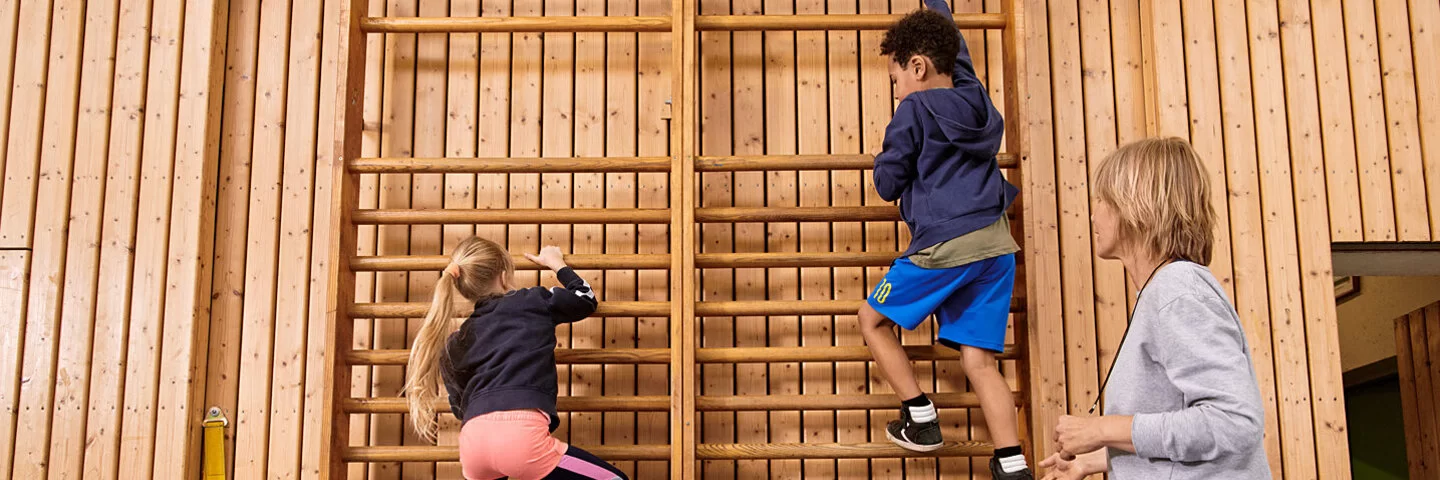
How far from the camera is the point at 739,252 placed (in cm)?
372

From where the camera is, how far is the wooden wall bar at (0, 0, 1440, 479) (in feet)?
12.0

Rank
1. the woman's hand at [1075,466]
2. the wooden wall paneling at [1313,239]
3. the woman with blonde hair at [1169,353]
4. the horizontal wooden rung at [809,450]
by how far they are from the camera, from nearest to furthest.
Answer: the woman with blonde hair at [1169,353] < the woman's hand at [1075,466] < the horizontal wooden rung at [809,450] < the wooden wall paneling at [1313,239]

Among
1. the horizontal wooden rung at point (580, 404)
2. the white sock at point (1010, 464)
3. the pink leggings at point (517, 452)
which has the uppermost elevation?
the horizontal wooden rung at point (580, 404)

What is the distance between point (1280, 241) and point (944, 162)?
1449 mm

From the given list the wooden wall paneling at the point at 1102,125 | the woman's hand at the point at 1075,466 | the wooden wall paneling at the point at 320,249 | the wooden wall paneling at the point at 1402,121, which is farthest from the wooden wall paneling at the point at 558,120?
the wooden wall paneling at the point at 1402,121

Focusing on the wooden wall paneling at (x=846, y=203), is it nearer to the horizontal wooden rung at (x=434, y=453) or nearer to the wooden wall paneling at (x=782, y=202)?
the wooden wall paneling at (x=782, y=202)

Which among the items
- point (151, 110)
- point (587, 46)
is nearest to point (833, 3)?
point (587, 46)

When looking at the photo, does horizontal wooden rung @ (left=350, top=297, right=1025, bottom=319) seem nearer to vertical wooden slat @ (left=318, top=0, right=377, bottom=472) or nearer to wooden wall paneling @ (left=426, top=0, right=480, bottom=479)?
vertical wooden slat @ (left=318, top=0, right=377, bottom=472)

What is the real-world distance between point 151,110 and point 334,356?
1244mm

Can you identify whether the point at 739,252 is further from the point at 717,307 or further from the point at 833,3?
the point at 833,3

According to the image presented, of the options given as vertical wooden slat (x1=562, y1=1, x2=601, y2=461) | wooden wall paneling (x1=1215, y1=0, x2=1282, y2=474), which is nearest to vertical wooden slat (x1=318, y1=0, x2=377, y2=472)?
vertical wooden slat (x1=562, y1=1, x2=601, y2=461)

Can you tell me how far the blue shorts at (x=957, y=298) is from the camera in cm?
306

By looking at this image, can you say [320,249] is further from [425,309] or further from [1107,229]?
[1107,229]

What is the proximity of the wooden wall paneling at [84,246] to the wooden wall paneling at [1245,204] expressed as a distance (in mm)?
3972
